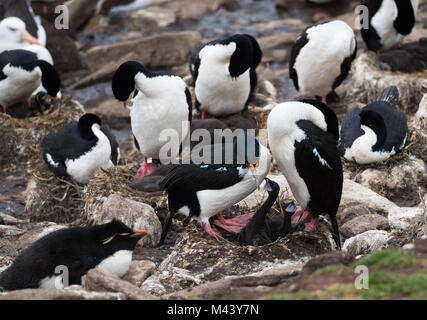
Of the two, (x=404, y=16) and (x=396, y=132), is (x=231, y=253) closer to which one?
(x=396, y=132)

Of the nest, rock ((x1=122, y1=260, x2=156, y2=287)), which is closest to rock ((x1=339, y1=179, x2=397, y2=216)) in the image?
rock ((x1=122, y1=260, x2=156, y2=287))

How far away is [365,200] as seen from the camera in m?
8.77

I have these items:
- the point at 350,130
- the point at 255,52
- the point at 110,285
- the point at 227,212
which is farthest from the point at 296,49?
the point at 110,285

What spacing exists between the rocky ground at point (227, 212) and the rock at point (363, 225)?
0.02 m

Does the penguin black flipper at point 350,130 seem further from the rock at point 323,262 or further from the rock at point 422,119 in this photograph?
the rock at point 323,262

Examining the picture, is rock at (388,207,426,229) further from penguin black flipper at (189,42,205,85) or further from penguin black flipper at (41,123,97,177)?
penguin black flipper at (41,123,97,177)

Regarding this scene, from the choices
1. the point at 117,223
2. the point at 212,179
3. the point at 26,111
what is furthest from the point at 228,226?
the point at 26,111

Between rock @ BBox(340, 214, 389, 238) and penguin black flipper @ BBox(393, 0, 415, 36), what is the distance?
5.00 metres

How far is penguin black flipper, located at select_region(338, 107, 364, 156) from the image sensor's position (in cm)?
973

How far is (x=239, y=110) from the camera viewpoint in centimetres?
1105

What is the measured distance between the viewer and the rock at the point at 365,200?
8672 millimetres

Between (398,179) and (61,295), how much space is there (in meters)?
5.64

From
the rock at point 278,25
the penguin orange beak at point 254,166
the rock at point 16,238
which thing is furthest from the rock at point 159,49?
the penguin orange beak at point 254,166
